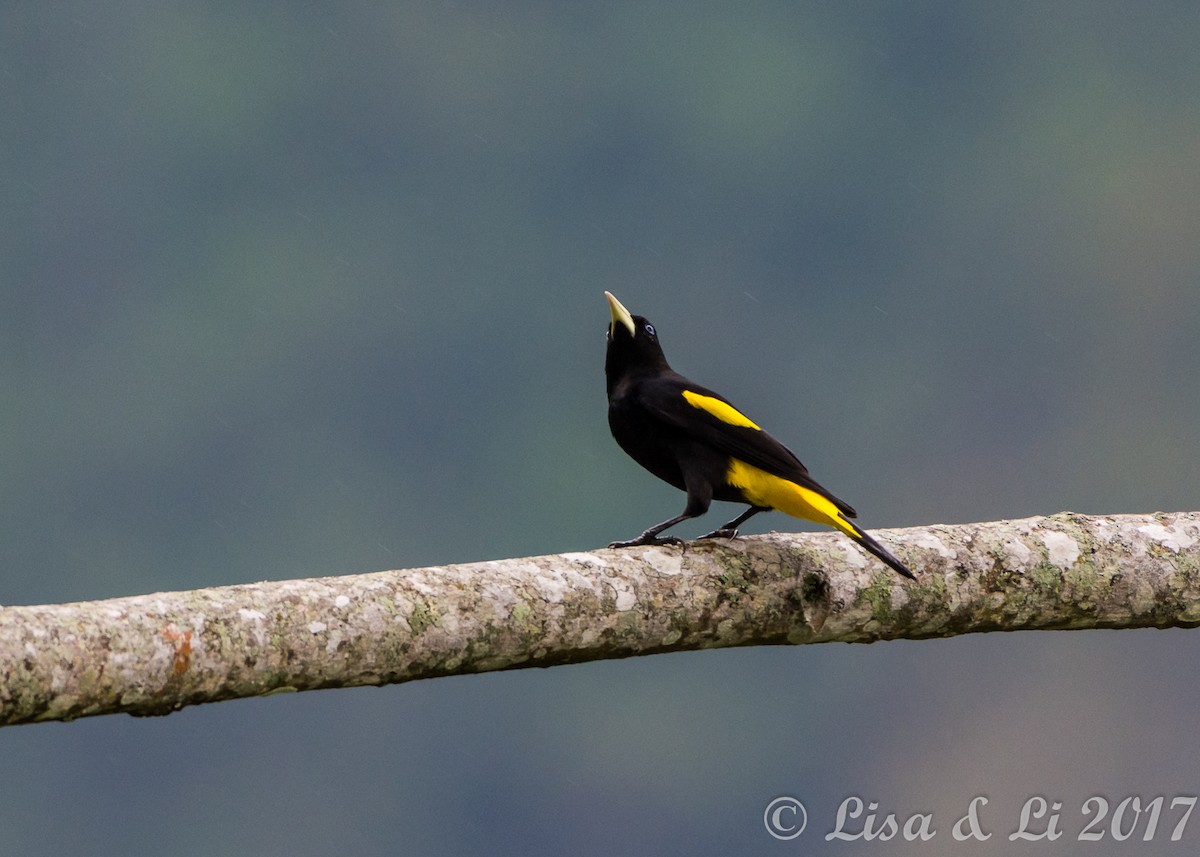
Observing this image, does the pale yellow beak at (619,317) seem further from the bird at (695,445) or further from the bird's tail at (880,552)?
Answer: the bird's tail at (880,552)

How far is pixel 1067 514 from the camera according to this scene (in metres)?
5.37

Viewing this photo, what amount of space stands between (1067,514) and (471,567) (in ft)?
7.47

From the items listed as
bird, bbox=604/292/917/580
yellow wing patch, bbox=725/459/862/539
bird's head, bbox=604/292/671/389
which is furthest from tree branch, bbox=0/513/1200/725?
bird's head, bbox=604/292/671/389

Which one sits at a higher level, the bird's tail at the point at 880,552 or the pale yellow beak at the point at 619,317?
the pale yellow beak at the point at 619,317

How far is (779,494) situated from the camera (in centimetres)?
551

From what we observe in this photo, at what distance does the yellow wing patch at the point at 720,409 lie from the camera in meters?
5.60

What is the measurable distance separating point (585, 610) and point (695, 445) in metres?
1.43

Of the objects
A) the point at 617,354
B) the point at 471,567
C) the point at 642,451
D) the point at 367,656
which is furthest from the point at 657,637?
the point at 617,354

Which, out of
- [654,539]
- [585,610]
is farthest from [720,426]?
Result: [585,610]

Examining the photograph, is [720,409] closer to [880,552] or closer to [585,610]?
[880,552]

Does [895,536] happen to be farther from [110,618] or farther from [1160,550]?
[110,618]

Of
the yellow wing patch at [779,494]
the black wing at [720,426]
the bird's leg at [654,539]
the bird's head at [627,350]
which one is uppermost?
the bird's head at [627,350]

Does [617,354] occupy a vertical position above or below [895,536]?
above

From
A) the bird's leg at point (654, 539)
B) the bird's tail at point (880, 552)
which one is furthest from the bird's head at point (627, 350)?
the bird's tail at point (880, 552)
